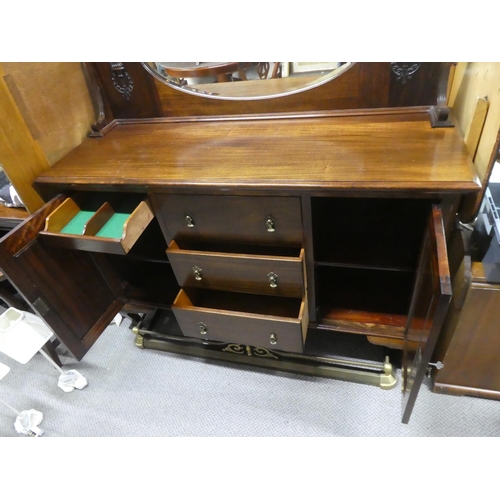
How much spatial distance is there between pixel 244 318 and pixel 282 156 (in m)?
0.44

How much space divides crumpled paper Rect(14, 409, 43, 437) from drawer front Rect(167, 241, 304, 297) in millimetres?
712

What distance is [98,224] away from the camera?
948 millimetres

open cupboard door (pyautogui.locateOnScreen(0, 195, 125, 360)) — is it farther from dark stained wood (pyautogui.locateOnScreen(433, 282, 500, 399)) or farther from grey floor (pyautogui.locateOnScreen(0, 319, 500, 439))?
dark stained wood (pyautogui.locateOnScreen(433, 282, 500, 399))

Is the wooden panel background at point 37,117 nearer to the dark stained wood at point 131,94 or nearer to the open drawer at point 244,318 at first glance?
the dark stained wood at point 131,94

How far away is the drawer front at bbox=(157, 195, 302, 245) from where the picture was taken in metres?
0.84

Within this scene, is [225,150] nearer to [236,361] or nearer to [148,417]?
[236,361]

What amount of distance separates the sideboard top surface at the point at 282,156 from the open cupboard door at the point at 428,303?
11 centimetres

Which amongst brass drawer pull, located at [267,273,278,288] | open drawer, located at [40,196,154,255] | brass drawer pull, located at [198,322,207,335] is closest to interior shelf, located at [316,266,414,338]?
brass drawer pull, located at [267,273,278,288]

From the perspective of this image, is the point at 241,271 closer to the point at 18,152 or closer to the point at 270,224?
the point at 270,224

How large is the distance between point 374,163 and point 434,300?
1.05 ft

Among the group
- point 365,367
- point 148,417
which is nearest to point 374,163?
point 365,367

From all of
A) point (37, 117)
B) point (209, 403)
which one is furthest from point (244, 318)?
point (37, 117)

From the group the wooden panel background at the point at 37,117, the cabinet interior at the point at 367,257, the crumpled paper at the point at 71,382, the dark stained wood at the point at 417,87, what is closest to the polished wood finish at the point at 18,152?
the wooden panel background at the point at 37,117

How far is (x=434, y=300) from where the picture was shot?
2.12 feet
